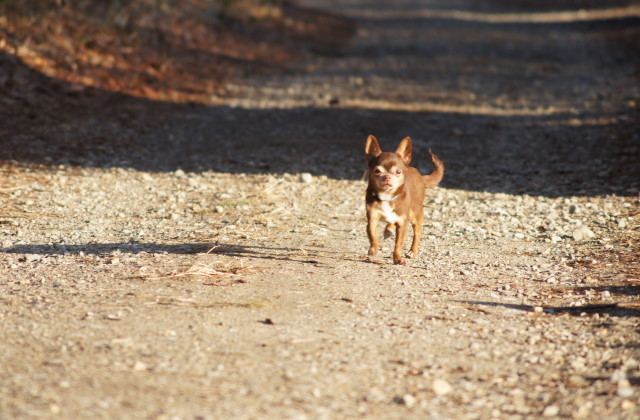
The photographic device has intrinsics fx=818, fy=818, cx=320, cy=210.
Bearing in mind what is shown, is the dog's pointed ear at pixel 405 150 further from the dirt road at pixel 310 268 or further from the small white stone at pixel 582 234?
the small white stone at pixel 582 234

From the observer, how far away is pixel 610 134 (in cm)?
1319

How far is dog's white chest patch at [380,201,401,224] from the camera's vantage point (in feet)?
21.1

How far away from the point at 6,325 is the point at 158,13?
671 inches

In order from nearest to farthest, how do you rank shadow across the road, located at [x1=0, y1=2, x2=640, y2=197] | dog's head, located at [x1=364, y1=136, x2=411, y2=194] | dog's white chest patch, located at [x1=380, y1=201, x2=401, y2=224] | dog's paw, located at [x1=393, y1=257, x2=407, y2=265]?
dog's head, located at [x1=364, y1=136, x2=411, y2=194] < dog's white chest patch, located at [x1=380, y1=201, x2=401, y2=224] < dog's paw, located at [x1=393, y1=257, x2=407, y2=265] < shadow across the road, located at [x1=0, y1=2, x2=640, y2=197]

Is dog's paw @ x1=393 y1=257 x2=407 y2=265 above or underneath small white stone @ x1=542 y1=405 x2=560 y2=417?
above

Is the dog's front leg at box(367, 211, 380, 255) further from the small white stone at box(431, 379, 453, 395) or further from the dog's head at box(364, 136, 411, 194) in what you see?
the small white stone at box(431, 379, 453, 395)

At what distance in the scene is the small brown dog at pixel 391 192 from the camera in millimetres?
6309

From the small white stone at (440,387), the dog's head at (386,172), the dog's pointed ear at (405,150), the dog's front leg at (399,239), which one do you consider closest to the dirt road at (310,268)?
the small white stone at (440,387)

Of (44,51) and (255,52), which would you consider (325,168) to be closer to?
(44,51)

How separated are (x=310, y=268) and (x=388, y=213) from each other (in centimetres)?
76

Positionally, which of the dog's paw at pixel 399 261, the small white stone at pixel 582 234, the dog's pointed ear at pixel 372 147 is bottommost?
the dog's paw at pixel 399 261

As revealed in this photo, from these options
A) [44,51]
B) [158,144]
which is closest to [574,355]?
[158,144]

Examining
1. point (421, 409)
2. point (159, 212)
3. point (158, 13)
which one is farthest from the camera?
point (158, 13)

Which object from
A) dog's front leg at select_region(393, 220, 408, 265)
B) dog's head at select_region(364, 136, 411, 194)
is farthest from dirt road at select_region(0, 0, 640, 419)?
dog's head at select_region(364, 136, 411, 194)
